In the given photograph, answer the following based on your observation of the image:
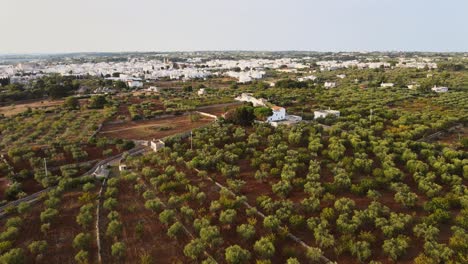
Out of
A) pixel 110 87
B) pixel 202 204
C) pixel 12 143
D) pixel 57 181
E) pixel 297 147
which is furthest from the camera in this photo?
pixel 110 87

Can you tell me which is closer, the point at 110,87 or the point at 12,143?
the point at 12,143

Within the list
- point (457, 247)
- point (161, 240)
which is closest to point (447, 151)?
point (457, 247)

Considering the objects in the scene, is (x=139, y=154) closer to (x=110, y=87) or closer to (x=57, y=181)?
(x=57, y=181)

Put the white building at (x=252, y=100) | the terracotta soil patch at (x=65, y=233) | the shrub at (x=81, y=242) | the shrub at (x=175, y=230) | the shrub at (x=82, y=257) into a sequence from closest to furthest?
the shrub at (x=82, y=257), the terracotta soil patch at (x=65, y=233), the shrub at (x=81, y=242), the shrub at (x=175, y=230), the white building at (x=252, y=100)

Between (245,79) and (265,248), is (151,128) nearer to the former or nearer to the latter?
(265,248)

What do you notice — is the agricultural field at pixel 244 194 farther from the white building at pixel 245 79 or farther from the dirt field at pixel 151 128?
the white building at pixel 245 79

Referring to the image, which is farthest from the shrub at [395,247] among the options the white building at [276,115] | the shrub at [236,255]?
the white building at [276,115]

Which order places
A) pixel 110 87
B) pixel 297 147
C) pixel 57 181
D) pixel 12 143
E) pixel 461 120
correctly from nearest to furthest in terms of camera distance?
pixel 57 181 → pixel 297 147 → pixel 12 143 → pixel 461 120 → pixel 110 87

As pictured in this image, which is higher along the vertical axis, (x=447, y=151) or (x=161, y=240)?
(x=447, y=151)

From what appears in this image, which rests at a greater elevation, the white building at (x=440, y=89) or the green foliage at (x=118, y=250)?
the white building at (x=440, y=89)
